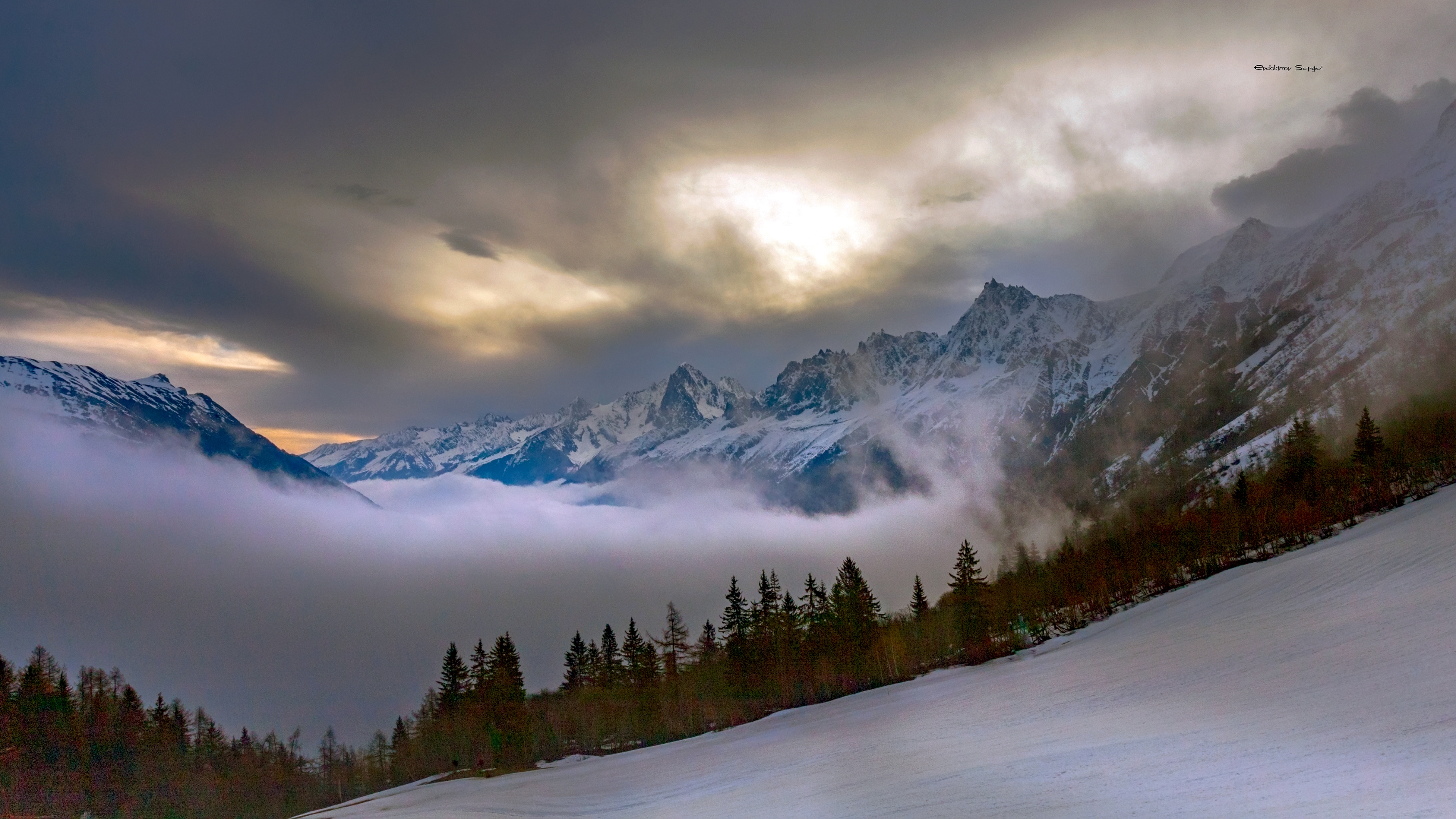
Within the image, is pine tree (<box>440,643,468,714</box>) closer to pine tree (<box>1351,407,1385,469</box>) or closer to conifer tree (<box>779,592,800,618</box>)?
conifer tree (<box>779,592,800,618</box>)

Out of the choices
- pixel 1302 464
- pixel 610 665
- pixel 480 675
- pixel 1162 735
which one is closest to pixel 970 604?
pixel 610 665

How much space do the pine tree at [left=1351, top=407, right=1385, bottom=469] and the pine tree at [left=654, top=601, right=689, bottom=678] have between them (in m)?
104

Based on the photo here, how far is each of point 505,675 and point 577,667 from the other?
26.2 m

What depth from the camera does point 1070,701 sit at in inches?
1693

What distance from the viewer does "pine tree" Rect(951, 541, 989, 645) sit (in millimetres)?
91000

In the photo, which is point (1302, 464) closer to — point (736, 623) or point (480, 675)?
point (736, 623)

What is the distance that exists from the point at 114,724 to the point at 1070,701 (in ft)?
305

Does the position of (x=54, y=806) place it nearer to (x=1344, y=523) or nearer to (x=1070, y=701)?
(x=1070, y=701)

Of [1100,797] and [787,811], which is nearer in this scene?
[1100,797]

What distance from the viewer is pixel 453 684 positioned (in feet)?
307

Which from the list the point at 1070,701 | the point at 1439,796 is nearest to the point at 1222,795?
the point at 1439,796

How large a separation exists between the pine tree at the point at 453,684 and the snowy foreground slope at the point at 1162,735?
27.8 metres

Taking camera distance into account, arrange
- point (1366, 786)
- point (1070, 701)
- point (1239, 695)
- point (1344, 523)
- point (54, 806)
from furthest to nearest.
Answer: point (1344, 523) < point (54, 806) < point (1070, 701) < point (1239, 695) < point (1366, 786)

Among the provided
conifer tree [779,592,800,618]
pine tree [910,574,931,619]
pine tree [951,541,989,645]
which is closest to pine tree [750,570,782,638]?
conifer tree [779,592,800,618]
